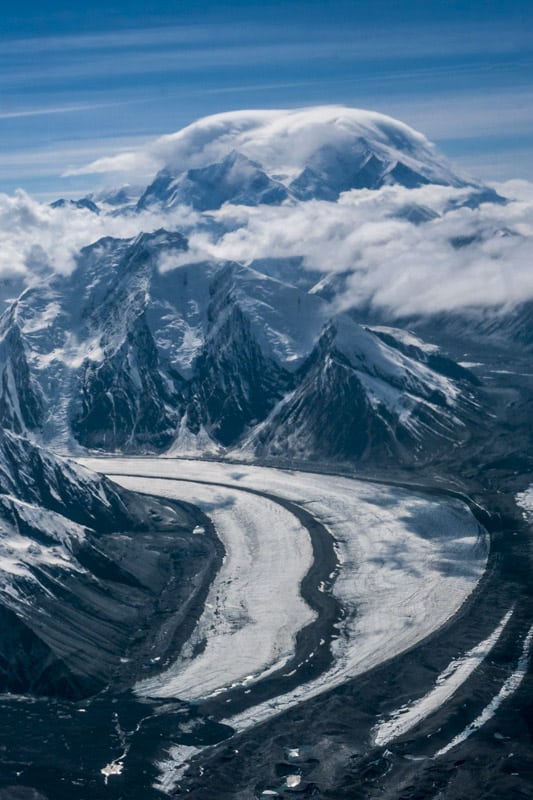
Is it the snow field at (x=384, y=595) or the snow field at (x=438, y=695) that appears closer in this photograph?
the snow field at (x=438, y=695)

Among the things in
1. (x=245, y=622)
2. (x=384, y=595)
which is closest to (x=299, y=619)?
(x=245, y=622)

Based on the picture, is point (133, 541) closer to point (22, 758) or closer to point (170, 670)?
point (170, 670)

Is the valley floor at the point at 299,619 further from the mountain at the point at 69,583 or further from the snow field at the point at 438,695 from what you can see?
the mountain at the point at 69,583

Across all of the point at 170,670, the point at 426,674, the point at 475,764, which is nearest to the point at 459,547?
the point at 426,674

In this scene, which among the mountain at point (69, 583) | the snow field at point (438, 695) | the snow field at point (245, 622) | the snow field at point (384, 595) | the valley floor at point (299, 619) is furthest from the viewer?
the snow field at point (384, 595)

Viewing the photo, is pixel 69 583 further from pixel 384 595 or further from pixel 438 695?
pixel 438 695

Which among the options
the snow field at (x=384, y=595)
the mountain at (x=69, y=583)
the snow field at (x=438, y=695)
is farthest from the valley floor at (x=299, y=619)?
the mountain at (x=69, y=583)

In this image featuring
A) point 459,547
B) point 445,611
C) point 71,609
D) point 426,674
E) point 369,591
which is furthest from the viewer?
point 459,547

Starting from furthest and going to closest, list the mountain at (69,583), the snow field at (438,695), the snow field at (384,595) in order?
1. the snow field at (384,595)
2. the mountain at (69,583)
3. the snow field at (438,695)
